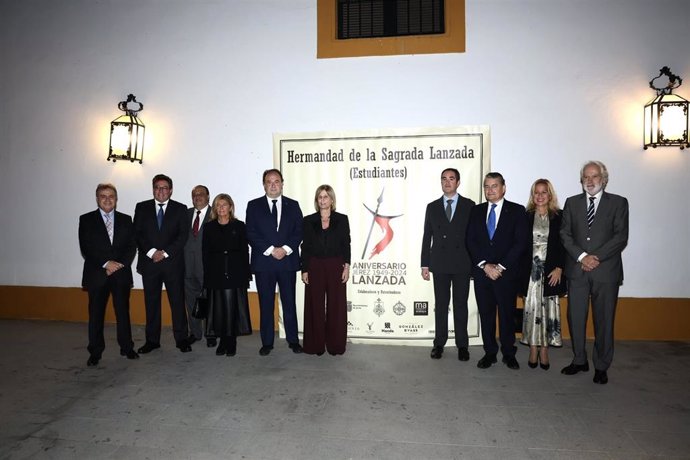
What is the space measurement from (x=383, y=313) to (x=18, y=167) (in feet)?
16.3

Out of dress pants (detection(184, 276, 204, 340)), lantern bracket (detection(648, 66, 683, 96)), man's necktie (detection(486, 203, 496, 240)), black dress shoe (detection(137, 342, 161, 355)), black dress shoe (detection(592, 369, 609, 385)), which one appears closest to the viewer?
black dress shoe (detection(592, 369, 609, 385))

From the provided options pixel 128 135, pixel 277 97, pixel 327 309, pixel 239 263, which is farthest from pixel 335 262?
pixel 128 135

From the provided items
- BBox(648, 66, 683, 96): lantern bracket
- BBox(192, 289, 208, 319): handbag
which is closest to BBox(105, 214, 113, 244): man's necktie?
BBox(192, 289, 208, 319): handbag

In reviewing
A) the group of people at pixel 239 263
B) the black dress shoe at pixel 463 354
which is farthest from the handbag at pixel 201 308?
the black dress shoe at pixel 463 354

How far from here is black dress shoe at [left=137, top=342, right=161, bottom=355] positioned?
3.77 metres

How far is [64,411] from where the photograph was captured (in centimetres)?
258

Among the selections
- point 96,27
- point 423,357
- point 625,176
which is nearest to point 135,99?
point 96,27

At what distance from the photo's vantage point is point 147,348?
12.4ft

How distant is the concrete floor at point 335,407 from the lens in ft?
7.09

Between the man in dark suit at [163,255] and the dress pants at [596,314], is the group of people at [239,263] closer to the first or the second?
the man in dark suit at [163,255]

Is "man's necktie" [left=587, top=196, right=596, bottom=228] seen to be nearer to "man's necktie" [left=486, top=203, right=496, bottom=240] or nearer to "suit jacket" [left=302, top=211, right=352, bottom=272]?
"man's necktie" [left=486, top=203, right=496, bottom=240]

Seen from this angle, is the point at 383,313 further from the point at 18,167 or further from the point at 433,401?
the point at 18,167

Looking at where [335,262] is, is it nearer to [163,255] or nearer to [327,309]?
[327,309]

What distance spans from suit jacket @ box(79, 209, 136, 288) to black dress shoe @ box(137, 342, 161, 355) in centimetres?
67
